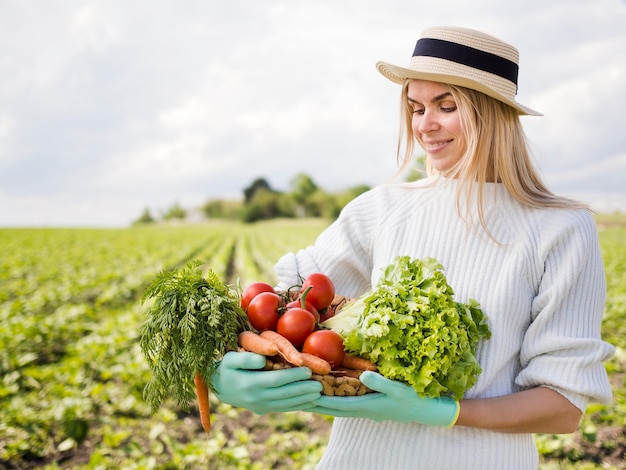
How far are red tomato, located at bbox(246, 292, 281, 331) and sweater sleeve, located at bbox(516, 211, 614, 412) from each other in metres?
0.89

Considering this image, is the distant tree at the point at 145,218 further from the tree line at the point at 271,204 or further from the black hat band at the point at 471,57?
the black hat band at the point at 471,57

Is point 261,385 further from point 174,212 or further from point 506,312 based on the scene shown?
point 174,212

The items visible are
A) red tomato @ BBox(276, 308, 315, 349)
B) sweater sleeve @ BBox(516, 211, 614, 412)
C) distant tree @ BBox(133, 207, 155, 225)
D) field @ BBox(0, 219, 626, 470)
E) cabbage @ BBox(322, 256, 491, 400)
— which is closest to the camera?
cabbage @ BBox(322, 256, 491, 400)

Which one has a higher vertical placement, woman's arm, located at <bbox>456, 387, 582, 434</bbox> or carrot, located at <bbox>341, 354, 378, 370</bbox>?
carrot, located at <bbox>341, 354, 378, 370</bbox>

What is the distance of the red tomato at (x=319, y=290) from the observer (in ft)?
7.23

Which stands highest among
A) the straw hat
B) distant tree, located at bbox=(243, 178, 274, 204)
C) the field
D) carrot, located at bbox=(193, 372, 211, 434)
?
distant tree, located at bbox=(243, 178, 274, 204)

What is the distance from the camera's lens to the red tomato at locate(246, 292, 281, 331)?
2.11m

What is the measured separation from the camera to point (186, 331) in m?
1.91

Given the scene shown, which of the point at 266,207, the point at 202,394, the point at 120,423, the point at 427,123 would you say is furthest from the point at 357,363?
the point at 266,207

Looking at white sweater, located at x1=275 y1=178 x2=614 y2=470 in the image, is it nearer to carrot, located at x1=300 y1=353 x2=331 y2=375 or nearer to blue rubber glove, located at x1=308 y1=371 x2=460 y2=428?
blue rubber glove, located at x1=308 y1=371 x2=460 y2=428

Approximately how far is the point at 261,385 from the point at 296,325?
25 centimetres

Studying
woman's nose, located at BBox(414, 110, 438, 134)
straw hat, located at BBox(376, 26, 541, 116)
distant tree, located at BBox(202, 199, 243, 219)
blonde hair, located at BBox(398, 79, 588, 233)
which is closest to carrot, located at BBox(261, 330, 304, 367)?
blonde hair, located at BBox(398, 79, 588, 233)

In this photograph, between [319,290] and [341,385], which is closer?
[341,385]

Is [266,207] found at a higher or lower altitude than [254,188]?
lower
